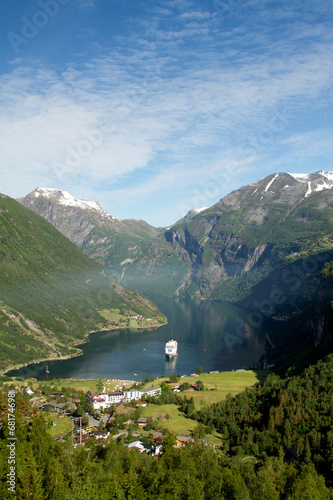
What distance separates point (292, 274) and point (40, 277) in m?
107

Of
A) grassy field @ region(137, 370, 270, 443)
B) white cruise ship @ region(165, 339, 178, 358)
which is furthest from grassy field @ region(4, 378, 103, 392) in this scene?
white cruise ship @ region(165, 339, 178, 358)

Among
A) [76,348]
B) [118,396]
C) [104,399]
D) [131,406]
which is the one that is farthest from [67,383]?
[76,348]

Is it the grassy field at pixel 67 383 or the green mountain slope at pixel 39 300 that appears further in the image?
the green mountain slope at pixel 39 300

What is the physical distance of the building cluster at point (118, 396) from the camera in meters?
70.7

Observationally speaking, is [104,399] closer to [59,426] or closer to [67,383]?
[59,426]

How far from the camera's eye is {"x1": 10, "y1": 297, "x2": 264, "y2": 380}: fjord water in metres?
100

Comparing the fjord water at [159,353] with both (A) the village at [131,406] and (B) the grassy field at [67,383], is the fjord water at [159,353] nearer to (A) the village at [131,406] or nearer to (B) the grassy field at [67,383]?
(B) the grassy field at [67,383]

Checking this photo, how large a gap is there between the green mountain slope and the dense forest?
69.3m

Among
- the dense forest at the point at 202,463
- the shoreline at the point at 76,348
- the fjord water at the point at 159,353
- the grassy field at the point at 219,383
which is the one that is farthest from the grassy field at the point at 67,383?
the dense forest at the point at 202,463

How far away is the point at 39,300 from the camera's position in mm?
150375

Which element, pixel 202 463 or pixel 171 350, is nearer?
pixel 202 463

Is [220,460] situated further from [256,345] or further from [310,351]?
[256,345]

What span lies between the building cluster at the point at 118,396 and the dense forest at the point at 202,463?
19.2 m

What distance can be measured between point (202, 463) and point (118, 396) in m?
41.9
